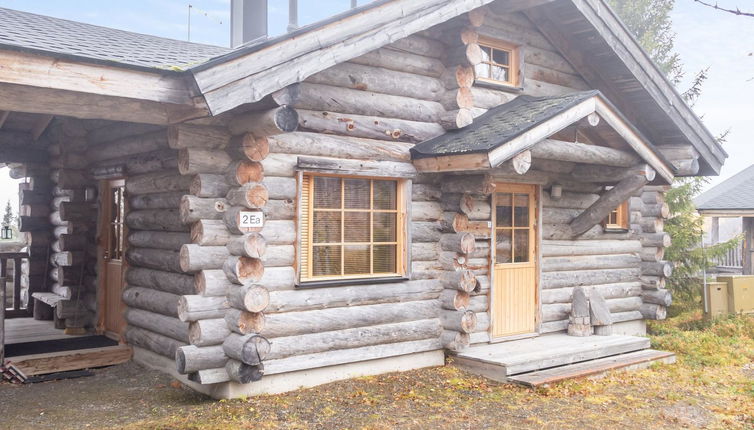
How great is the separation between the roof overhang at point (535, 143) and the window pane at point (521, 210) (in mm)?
1397

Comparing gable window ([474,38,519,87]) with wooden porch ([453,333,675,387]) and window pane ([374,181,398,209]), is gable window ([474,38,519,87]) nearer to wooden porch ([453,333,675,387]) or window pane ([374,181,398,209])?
window pane ([374,181,398,209])

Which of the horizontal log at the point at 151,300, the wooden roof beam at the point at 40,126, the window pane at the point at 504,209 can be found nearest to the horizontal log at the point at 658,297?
the window pane at the point at 504,209

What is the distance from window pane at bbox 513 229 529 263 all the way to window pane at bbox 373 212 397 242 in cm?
222

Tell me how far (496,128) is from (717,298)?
6977 millimetres

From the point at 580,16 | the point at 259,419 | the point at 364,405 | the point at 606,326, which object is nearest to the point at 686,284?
the point at 606,326

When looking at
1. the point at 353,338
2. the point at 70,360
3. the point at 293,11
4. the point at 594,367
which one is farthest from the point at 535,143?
the point at 293,11

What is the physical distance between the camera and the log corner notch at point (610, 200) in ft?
31.3

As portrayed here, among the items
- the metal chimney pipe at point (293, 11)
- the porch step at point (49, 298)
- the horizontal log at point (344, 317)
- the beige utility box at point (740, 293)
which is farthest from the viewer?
the metal chimney pipe at point (293, 11)

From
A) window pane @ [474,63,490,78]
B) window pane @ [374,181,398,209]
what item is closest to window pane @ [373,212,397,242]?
window pane @ [374,181,398,209]

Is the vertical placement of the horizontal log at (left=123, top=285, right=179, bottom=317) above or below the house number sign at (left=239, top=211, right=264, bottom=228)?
below

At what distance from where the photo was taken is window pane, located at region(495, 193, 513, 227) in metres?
9.47

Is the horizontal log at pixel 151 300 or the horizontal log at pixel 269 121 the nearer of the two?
the horizontal log at pixel 269 121

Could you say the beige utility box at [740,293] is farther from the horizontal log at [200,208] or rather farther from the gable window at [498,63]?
the horizontal log at [200,208]

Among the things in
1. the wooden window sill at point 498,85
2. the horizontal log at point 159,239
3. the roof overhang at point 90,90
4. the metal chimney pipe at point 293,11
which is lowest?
the horizontal log at point 159,239
